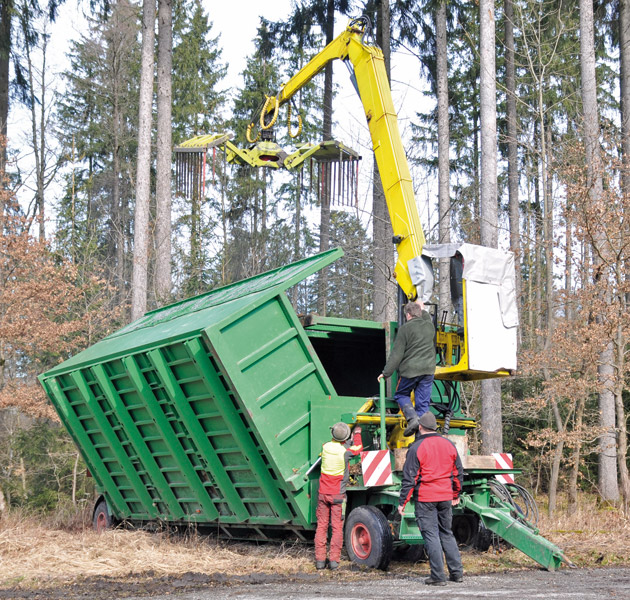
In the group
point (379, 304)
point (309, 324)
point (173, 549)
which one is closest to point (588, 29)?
point (379, 304)

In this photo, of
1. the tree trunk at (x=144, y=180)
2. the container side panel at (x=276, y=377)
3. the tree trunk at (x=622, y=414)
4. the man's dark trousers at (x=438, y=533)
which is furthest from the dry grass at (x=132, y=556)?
the tree trunk at (x=144, y=180)

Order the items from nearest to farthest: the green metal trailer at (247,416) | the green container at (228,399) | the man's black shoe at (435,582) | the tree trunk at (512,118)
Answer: the man's black shoe at (435,582) → the green metal trailer at (247,416) → the green container at (228,399) → the tree trunk at (512,118)

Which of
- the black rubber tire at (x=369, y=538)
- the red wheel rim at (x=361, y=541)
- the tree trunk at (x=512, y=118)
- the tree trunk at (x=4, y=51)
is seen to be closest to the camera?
the black rubber tire at (x=369, y=538)

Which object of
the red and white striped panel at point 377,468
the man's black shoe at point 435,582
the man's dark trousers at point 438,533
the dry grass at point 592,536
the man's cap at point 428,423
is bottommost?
the dry grass at point 592,536

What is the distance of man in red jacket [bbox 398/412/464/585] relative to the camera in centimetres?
631

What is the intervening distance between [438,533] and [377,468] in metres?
1.02

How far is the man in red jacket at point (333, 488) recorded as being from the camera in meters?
7.09

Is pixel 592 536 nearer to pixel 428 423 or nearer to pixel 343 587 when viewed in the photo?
pixel 428 423

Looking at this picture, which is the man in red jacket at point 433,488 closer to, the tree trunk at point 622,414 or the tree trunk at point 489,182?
the tree trunk at point 622,414

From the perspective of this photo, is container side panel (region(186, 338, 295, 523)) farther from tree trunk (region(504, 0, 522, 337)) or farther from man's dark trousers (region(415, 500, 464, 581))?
tree trunk (region(504, 0, 522, 337))

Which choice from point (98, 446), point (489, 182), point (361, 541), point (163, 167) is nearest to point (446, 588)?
point (361, 541)

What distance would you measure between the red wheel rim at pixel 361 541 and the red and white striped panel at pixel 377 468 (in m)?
0.40

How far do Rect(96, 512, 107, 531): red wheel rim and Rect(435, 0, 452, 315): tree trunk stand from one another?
6.93 m

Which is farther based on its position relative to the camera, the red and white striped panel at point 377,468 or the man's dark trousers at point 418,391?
the man's dark trousers at point 418,391
